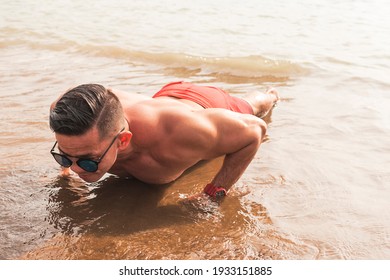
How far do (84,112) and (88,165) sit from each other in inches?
13.1

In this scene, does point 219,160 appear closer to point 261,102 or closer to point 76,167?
point 261,102

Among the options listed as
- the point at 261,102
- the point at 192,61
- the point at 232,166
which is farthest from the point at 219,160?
the point at 192,61

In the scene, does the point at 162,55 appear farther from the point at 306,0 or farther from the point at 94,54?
the point at 306,0

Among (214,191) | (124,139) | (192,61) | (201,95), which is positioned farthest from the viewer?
(192,61)

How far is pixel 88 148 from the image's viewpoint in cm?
277

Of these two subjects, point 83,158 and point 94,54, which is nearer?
point 83,158

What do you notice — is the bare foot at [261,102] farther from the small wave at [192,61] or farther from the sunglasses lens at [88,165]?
the sunglasses lens at [88,165]

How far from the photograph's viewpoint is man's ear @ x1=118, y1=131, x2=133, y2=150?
291 centimetres

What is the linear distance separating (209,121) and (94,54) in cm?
539

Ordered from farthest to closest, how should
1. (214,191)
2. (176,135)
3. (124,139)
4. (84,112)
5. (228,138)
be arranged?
(214,191), (228,138), (176,135), (124,139), (84,112)

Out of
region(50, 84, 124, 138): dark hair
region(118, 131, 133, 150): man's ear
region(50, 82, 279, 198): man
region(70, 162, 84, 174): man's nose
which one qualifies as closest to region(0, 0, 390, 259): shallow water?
region(50, 82, 279, 198): man

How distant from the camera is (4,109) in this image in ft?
16.3

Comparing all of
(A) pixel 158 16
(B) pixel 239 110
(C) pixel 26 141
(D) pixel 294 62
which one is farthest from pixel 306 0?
(C) pixel 26 141

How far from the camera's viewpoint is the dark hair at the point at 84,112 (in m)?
2.66
